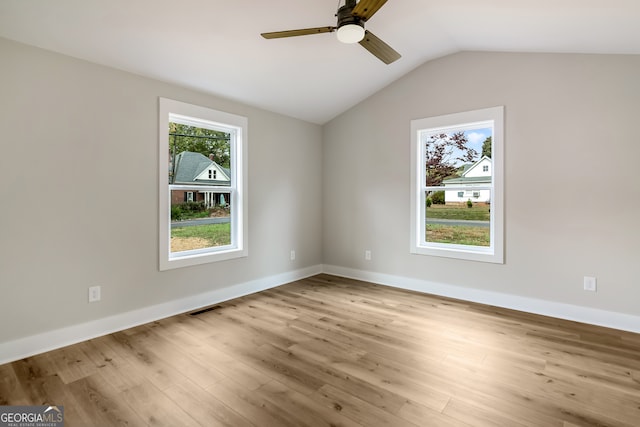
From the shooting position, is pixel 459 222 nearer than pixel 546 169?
No

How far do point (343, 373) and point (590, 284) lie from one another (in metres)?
2.71

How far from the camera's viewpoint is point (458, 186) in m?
4.01

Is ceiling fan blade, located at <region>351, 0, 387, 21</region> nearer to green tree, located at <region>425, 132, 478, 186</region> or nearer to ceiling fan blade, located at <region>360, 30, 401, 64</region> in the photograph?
ceiling fan blade, located at <region>360, 30, 401, 64</region>

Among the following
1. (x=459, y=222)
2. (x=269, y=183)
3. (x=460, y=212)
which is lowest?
(x=459, y=222)

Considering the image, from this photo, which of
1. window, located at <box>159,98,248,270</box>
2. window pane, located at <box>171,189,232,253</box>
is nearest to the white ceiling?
window, located at <box>159,98,248,270</box>

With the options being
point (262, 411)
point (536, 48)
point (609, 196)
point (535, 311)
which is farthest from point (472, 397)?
point (536, 48)

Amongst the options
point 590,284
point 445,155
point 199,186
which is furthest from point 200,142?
point 590,284

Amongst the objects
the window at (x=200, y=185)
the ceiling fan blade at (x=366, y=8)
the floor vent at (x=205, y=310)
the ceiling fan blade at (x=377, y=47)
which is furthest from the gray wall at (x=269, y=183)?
the ceiling fan blade at (x=366, y=8)

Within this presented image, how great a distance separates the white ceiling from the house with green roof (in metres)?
0.80

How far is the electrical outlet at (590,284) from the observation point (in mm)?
3131

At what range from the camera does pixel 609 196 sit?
120 inches

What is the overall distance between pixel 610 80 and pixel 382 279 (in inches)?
130

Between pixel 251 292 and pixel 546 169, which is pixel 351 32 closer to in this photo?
pixel 546 169

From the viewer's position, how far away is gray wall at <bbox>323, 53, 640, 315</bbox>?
2.99 m
